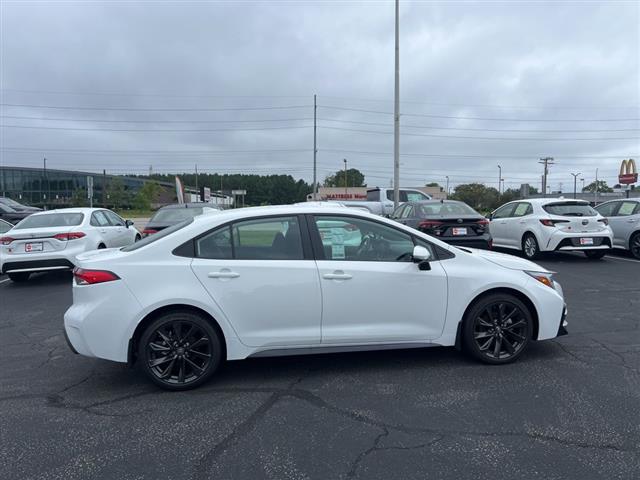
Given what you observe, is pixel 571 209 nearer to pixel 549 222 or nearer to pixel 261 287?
pixel 549 222

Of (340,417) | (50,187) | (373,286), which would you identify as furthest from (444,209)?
(50,187)

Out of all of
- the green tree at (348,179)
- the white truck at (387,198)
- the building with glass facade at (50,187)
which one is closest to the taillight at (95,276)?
the white truck at (387,198)

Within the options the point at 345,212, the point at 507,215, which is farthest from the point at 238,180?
the point at 345,212

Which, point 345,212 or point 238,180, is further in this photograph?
point 238,180

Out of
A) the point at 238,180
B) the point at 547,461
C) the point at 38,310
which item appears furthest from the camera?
the point at 238,180

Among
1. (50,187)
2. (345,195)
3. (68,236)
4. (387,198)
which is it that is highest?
(50,187)

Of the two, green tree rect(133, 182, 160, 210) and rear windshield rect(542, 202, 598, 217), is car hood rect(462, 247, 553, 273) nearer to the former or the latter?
rear windshield rect(542, 202, 598, 217)

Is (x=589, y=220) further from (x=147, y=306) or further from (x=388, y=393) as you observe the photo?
(x=147, y=306)

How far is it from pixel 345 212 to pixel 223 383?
188 centimetres

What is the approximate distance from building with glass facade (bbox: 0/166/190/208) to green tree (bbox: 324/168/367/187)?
46572 millimetres

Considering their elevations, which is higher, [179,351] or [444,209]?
[444,209]

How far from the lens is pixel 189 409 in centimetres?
370

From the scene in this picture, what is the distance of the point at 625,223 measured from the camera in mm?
11945

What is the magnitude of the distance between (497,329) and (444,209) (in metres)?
6.89
